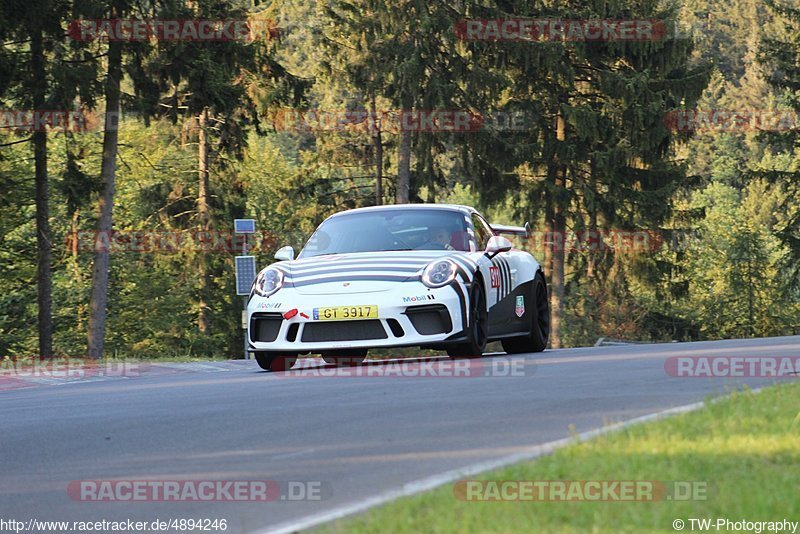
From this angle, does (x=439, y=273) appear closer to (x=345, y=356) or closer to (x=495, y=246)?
(x=495, y=246)

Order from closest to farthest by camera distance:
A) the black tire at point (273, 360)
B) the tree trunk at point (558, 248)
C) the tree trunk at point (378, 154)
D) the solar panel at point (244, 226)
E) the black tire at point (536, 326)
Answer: the black tire at point (273, 360) < the black tire at point (536, 326) < the solar panel at point (244, 226) < the tree trunk at point (378, 154) < the tree trunk at point (558, 248)

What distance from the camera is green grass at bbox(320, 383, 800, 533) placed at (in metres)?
4.91

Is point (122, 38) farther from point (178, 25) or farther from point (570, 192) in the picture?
point (570, 192)

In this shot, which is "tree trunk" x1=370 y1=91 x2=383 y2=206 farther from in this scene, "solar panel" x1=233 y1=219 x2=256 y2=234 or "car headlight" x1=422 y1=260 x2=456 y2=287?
"car headlight" x1=422 y1=260 x2=456 y2=287

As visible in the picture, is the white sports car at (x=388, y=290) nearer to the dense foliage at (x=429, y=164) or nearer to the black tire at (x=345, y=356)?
the black tire at (x=345, y=356)

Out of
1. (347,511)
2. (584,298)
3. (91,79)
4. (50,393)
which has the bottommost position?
(584,298)

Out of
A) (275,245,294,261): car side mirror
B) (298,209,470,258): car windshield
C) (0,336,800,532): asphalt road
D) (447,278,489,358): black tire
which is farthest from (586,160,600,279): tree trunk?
(0,336,800,532): asphalt road

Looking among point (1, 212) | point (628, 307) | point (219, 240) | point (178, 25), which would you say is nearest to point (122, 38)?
point (178, 25)

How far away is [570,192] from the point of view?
42031 mm

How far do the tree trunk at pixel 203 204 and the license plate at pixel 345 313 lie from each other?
31152 millimetres

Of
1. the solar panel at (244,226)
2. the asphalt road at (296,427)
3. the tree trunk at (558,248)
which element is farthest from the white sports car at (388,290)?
the tree trunk at (558,248)

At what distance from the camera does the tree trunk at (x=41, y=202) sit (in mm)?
26953

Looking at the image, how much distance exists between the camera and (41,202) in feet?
95.4

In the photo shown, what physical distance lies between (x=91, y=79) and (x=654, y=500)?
890 inches
